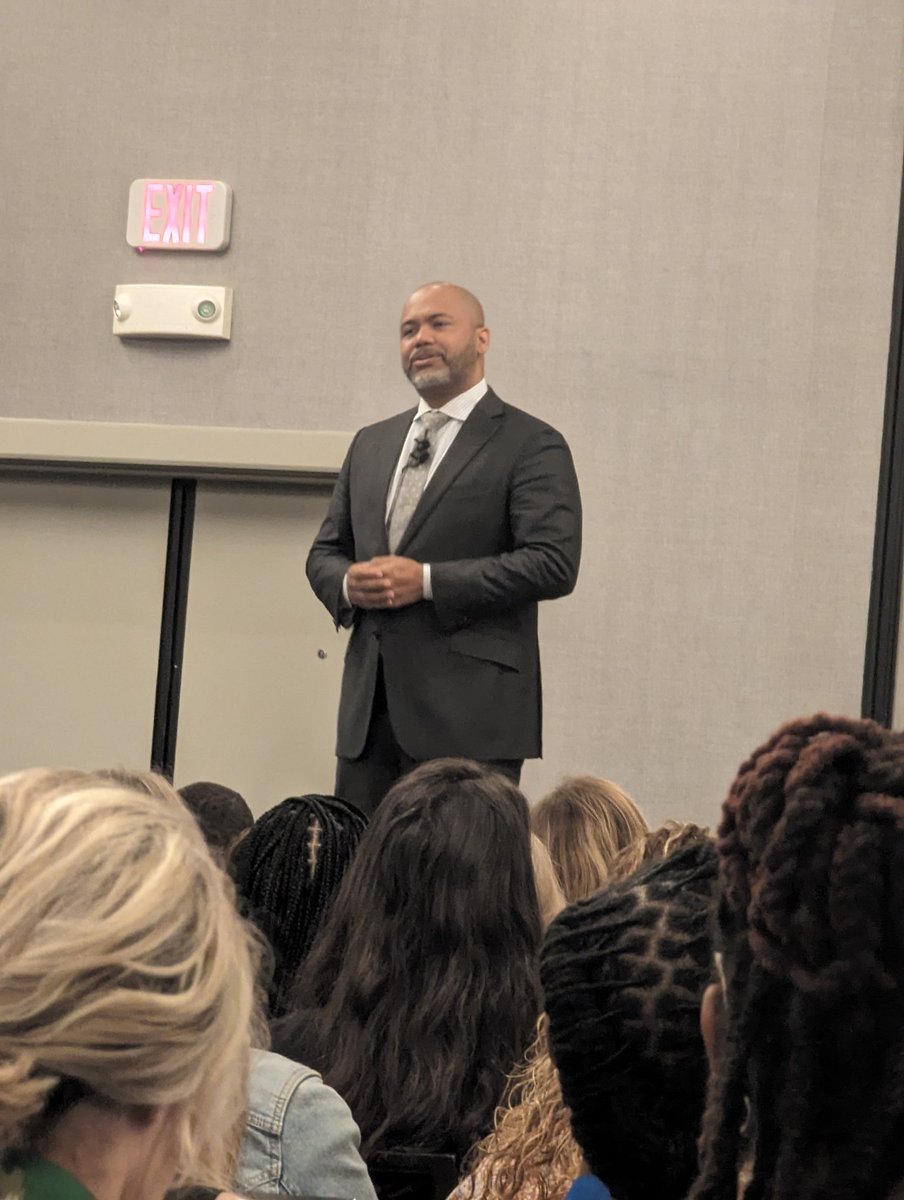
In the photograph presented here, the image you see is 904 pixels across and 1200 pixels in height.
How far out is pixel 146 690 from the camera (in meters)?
5.26

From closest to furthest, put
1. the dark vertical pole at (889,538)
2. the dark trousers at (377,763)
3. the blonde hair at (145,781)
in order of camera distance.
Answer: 1. the blonde hair at (145,781)
2. the dark trousers at (377,763)
3. the dark vertical pole at (889,538)

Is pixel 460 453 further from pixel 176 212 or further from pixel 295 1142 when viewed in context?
pixel 295 1142

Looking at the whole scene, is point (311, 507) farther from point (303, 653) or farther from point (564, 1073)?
point (564, 1073)

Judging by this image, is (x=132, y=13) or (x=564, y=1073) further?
(x=132, y=13)

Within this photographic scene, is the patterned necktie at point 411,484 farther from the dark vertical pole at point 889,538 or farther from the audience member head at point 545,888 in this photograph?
the audience member head at point 545,888

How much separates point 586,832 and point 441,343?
4.93 feet

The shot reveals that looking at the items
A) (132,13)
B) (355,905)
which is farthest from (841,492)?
(355,905)

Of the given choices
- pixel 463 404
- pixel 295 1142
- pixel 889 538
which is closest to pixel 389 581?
pixel 463 404

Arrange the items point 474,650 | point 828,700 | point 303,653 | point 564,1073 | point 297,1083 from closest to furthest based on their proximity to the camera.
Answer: point 564,1073, point 297,1083, point 474,650, point 828,700, point 303,653

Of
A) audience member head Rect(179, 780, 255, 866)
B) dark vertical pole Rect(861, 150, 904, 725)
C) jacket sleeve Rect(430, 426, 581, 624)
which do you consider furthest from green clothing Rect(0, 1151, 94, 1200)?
dark vertical pole Rect(861, 150, 904, 725)

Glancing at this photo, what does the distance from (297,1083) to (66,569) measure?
13.2 feet

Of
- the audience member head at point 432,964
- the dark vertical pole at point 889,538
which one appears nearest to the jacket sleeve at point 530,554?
the dark vertical pole at point 889,538

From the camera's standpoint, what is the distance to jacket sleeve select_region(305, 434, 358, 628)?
12.4ft

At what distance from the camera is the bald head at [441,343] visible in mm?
3855
